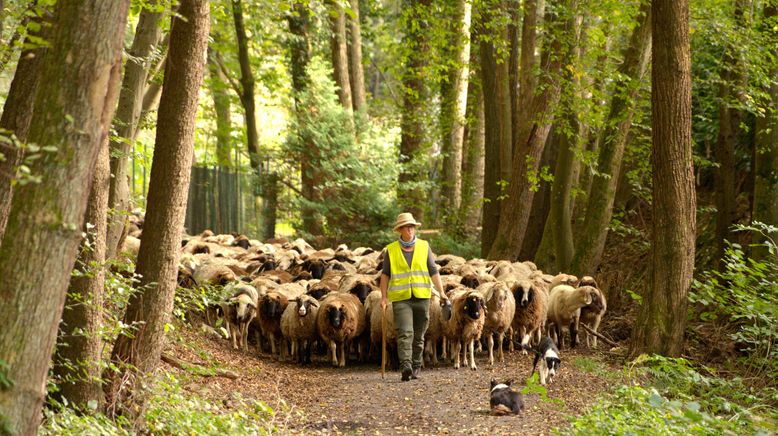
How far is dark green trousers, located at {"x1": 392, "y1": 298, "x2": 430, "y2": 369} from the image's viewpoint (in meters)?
11.8

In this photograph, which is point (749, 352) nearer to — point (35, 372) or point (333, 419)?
point (333, 419)

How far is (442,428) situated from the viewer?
927 centimetres

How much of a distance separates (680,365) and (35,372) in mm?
7998

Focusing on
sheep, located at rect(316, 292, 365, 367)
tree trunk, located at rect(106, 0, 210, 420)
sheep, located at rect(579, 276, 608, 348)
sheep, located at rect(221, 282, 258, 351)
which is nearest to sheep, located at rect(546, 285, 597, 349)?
sheep, located at rect(579, 276, 608, 348)

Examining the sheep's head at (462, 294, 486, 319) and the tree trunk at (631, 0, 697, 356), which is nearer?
the tree trunk at (631, 0, 697, 356)

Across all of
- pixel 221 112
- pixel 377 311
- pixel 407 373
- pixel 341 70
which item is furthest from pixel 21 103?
pixel 221 112

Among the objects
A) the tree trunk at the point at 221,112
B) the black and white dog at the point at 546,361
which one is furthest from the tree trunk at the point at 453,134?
the black and white dog at the point at 546,361

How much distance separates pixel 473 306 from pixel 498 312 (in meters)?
0.83

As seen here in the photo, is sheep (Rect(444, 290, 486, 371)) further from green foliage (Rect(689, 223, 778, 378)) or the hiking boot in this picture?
green foliage (Rect(689, 223, 778, 378))

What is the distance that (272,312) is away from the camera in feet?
48.1

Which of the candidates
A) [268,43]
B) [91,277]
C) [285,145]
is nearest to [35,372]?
[91,277]

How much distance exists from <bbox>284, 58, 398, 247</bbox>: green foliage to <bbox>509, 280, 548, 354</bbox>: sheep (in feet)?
40.0

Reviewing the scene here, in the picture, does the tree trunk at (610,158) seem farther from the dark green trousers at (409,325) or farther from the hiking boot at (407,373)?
the hiking boot at (407,373)

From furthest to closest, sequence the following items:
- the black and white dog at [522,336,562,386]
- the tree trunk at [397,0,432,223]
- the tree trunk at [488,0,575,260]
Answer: the tree trunk at [397,0,432,223] < the tree trunk at [488,0,575,260] < the black and white dog at [522,336,562,386]
